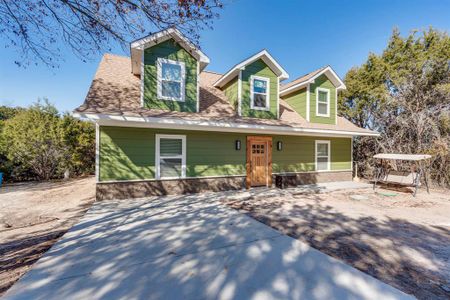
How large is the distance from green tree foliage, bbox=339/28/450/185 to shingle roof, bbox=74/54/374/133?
8.74 ft

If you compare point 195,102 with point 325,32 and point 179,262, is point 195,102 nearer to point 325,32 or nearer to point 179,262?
point 179,262

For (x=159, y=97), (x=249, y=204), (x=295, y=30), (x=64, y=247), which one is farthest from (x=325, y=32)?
(x=64, y=247)

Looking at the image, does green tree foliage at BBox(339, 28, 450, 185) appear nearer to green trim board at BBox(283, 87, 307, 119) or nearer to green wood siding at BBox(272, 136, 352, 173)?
green wood siding at BBox(272, 136, 352, 173)

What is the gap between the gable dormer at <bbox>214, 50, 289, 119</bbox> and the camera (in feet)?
28.1

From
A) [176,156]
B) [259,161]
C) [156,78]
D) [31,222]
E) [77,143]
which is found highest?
[156,78]

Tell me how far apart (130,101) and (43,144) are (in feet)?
27.2

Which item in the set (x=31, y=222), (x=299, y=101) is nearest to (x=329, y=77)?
(x=299, y=101)

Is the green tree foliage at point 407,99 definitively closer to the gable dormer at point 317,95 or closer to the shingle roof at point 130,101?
the shingle roof at point 130,101

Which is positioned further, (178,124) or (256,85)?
(256,85)

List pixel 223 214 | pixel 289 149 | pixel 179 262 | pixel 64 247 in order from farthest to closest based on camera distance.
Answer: pixel 289 149, pixel 223 214, pixel 64 247, pixel 179 262

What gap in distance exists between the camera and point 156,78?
23.7 ft

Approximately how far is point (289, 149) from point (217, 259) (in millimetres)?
7386

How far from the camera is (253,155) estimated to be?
8.84 m

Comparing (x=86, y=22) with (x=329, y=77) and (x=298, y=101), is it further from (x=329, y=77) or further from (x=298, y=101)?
(x=329, y=77)
